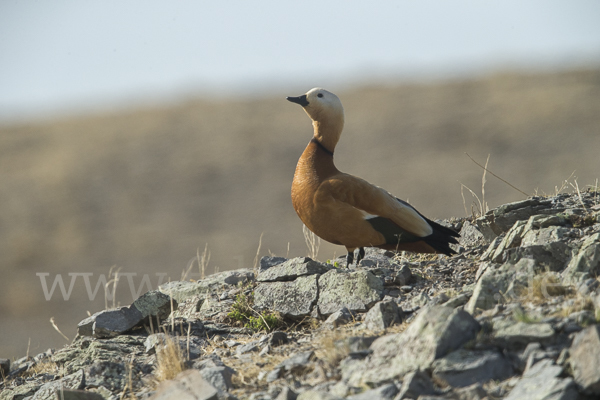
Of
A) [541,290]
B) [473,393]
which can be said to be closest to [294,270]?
[541,290]

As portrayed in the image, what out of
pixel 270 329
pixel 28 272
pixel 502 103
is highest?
pixel 502 103

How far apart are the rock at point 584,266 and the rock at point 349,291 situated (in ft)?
5.32

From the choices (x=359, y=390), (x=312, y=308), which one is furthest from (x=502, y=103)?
(x=359, y=390)

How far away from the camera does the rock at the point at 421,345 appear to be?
3820 millimetres

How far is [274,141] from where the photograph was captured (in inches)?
1046

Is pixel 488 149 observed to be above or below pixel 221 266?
above

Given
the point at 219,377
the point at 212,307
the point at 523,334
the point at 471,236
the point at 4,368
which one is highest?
the point at 523,334

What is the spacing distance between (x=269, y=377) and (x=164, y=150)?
76.9ft

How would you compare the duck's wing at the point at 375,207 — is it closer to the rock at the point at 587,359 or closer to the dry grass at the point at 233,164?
the rock at the point at 587,359

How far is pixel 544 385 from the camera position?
135 inches

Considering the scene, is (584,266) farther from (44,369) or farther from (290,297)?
(44,369)

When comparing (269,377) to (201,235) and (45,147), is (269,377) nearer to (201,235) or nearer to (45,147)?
(201,235)

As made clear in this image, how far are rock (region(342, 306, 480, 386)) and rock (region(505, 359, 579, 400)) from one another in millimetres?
449

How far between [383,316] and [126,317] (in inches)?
103
